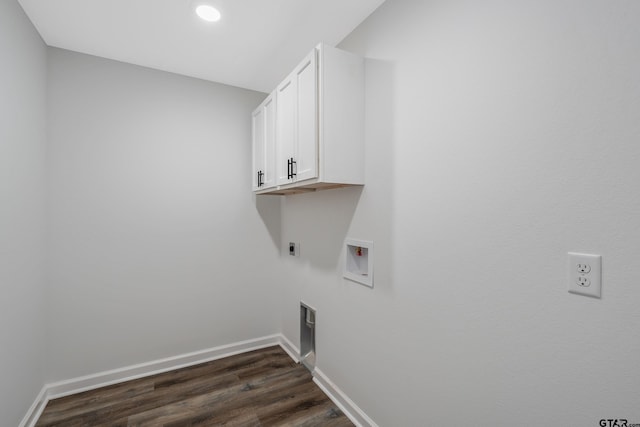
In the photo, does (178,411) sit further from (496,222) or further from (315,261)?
(496,222)

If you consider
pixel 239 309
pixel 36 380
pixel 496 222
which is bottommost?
pixel 36 380

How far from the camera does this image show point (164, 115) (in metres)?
2.59

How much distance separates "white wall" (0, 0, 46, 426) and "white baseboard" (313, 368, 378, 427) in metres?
1.93

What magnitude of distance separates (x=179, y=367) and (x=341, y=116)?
103 inches

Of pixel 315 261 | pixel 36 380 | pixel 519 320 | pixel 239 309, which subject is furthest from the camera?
pixel 239 309

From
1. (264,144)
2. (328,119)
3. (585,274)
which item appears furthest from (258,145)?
(585,274)

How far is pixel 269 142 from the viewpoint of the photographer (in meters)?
2.47

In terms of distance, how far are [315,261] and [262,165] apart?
100 cm

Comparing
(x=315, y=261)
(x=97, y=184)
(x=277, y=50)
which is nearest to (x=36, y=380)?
(x=97, y=184)

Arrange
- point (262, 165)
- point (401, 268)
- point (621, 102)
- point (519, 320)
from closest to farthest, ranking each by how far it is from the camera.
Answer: point (621, 102) → point (519, 320) → point (401, 268) → point (262, 165)

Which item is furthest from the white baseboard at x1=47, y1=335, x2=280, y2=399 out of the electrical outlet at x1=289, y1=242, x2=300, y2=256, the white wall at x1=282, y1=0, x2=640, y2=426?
the white wall at x1=282, y1=0, x2=640, y2=426

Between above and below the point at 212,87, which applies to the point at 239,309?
below

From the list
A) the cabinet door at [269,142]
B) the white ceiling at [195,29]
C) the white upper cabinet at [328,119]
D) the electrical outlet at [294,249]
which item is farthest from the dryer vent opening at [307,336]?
the white ceiling at [195,29]

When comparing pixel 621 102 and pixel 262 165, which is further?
pixel 262 165
